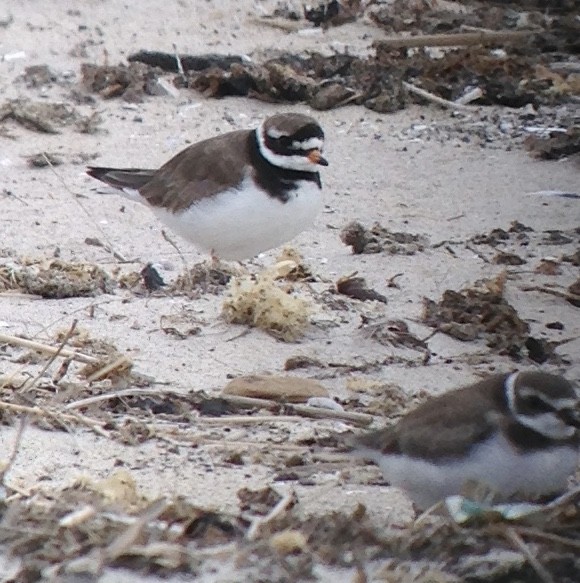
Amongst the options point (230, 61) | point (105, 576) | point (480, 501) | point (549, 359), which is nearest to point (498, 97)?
point (230, 61)

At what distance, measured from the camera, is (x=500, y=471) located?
13.6 feet

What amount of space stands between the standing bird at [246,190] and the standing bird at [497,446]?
2.66 m

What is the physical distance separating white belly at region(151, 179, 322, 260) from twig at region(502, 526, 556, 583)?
10.4 feet

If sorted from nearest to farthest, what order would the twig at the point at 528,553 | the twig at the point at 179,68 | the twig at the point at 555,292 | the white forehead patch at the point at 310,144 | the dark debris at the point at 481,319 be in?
the twig at the point at 528,553
the dark debris at the point at 481,319
the twig at the point at 555,292
the white forehead patch at the point at 310,144
the twig at the point at 179,68

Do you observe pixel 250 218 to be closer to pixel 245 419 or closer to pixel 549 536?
pixel 245 419

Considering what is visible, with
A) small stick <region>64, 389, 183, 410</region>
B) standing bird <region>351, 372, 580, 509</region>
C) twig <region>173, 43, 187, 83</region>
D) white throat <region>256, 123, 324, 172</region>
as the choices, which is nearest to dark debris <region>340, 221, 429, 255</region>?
white throat <region>256, 123, 324, 172</region>

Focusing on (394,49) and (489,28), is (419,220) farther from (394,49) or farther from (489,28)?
(489,28)

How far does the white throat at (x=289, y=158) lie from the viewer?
22.7 feet

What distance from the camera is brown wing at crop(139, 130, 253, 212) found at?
6938 mm

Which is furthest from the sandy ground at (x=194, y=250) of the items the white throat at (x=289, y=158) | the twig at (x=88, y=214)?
the white throat at (x=289, y=158)

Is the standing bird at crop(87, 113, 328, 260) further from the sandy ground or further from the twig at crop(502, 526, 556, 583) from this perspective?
the twig at crop(502, 526, 556, 583)

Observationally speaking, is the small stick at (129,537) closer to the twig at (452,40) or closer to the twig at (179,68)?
the twig at (179,68)

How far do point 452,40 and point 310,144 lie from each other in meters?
3.14

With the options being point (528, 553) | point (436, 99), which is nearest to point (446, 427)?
point (528, 553)
